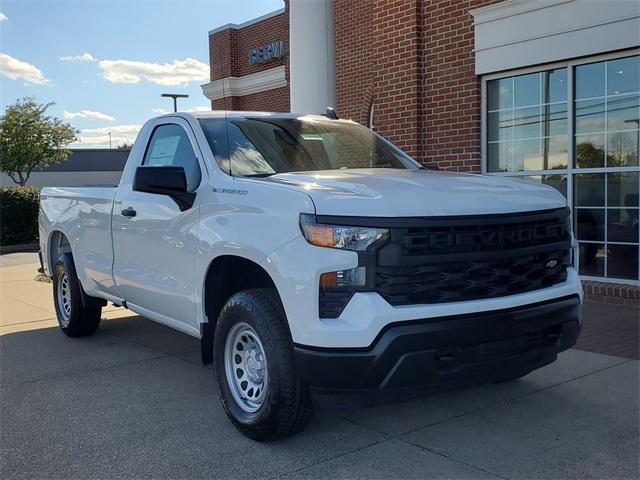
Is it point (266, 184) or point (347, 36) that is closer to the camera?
point (266, 184)

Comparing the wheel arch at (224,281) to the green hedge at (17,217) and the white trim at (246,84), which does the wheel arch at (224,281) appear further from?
the green hedge at (17,217)

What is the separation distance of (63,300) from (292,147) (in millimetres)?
3553

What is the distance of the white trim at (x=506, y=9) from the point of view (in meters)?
7.70

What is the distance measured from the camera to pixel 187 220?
4477mm

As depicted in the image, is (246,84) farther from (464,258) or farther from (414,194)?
(464,258)

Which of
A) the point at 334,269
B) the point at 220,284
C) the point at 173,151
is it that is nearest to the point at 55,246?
the point at 173,151

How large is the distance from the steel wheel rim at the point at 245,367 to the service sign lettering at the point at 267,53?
1397cm

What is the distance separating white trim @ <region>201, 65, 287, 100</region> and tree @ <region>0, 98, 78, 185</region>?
34.9 ft

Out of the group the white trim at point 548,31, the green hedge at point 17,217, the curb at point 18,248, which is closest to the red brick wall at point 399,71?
the white trim at point 548,31

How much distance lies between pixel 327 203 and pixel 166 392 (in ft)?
7.53

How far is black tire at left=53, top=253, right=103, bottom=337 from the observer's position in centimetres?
655

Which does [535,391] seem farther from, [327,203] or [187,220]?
[187,220]

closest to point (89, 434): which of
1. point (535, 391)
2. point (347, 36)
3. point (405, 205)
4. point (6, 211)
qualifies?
point (405, 205)

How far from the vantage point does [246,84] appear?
18344mm
